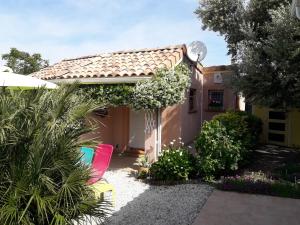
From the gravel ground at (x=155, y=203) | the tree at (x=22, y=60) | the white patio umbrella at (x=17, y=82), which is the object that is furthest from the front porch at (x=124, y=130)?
the tree at (x=22, y=60)

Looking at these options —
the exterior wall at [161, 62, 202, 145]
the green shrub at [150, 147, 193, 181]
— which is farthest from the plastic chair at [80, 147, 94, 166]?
the exterior wall at [161, 62, 202, 145]

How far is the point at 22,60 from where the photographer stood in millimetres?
46406

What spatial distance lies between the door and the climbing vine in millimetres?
3194

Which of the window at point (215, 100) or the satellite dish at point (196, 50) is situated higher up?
the satellite dish at point (196, 50)

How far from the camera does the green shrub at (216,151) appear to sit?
10.1 meters

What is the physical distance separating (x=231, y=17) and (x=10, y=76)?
349 inches

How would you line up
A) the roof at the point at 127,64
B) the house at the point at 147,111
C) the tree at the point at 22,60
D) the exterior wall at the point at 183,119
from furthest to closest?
the tree at the point at 22,60 < the exterior wall at the point at 183,119 < the roof at the point at 127,64 < the house at the point at 147,111

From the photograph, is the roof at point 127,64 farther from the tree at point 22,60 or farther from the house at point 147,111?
the tree at point 22,60

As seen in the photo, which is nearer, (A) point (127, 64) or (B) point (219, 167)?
(B) point (219, 167)

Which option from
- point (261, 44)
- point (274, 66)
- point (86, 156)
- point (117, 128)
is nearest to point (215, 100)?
point (117, 128)

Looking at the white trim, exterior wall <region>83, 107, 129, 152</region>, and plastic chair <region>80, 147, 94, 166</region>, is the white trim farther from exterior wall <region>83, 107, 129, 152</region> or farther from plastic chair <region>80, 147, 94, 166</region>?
plastic chair <region>80, 147, 94, 166</region>

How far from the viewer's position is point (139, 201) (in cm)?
858

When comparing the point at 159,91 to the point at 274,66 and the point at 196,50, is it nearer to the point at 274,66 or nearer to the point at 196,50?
the point at 274,66

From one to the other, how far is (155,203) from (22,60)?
43705mm
